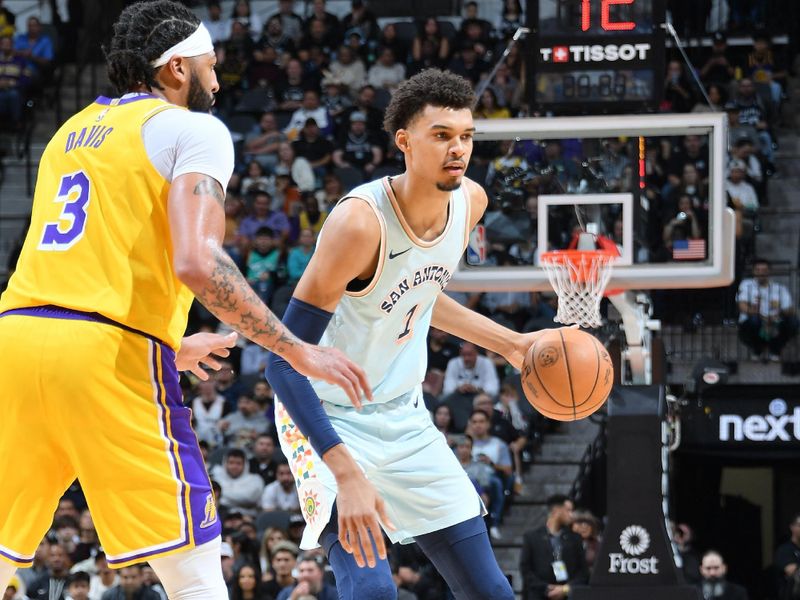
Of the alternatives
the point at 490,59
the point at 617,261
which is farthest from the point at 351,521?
the point at 490,59

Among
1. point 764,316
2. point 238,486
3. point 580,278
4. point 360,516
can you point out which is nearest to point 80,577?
point 238,486

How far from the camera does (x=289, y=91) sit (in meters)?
15.4

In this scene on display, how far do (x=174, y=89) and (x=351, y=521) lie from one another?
1235mm

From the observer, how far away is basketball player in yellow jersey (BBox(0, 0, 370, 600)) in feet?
11.2

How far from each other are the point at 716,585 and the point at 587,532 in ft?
3.38

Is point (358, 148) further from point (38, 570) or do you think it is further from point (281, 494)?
point (38, 570)

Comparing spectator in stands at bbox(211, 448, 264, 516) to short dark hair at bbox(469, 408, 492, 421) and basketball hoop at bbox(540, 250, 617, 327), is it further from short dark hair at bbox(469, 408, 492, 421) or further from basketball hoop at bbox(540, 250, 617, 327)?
basketball hoop at bbox(540, 250, 617, 327)

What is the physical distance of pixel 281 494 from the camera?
1097 centimetres

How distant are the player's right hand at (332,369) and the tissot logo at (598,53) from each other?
5515 millimetres

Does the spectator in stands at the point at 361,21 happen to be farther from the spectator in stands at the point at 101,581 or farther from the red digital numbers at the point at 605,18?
the spectator in stands at the point at 101,581

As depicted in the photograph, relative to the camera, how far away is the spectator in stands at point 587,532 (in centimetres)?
1016

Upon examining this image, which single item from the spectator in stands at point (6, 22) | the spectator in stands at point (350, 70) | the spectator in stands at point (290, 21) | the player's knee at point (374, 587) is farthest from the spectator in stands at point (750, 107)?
the player's knee at point (374, 587)

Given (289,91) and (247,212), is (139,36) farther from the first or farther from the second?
(289,91)

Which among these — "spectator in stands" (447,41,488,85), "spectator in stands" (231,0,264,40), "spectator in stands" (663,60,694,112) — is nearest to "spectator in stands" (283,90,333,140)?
"spectator in stands" (447,41,488,85)
